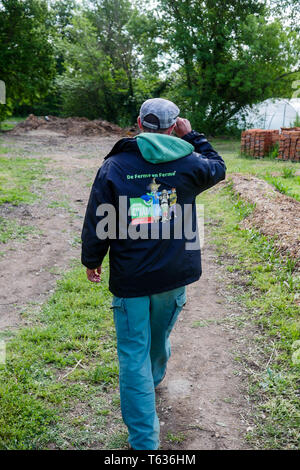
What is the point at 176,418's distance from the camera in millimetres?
2891

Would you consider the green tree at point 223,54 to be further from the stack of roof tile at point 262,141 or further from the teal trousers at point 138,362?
the teal trousers at point 138,362

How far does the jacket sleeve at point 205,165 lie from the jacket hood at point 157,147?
176mm

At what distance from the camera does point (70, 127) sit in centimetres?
2292

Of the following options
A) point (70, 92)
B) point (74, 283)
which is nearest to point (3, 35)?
point (74, 283)

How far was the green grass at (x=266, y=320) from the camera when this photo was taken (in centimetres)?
281

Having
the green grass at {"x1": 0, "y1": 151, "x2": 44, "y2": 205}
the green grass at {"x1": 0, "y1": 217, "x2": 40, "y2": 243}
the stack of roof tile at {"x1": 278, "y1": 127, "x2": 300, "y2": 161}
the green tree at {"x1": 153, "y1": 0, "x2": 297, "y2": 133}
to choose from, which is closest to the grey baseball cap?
the green grass at {"x1": 0, "y1": 217, "x2": 40, "y2": 243}

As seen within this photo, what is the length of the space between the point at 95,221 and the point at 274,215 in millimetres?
4671

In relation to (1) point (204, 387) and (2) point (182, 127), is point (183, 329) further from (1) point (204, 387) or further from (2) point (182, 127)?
(2) point (182, 127)

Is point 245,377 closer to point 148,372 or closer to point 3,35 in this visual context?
point 148,372

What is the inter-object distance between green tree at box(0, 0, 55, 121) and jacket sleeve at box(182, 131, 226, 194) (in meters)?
9.09

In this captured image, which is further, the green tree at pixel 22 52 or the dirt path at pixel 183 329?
the green tree at pixel 22 52

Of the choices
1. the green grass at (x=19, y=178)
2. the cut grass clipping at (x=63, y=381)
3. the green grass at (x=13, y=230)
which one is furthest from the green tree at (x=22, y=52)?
the cut grass clipping at (x=63, y=381)

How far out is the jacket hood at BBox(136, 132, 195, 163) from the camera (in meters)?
2.26

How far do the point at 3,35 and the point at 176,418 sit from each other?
1119 cm
